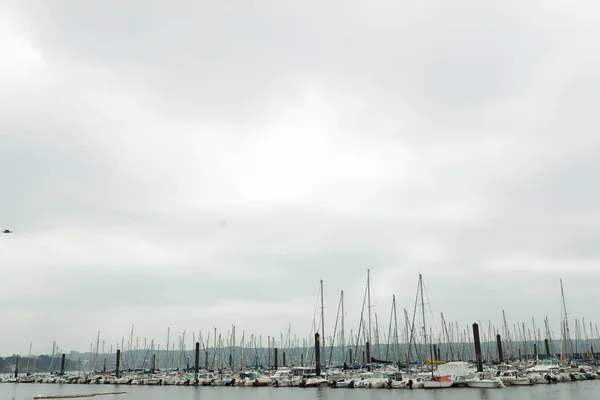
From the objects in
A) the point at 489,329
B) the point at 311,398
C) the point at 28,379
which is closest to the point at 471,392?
the point at 311,398

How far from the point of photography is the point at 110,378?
104m

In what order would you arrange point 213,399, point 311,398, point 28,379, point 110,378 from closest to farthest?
point 311,398
point 213,399
point 110,378
point 28,379

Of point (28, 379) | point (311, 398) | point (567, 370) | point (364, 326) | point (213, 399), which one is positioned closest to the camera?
point (311, 398)

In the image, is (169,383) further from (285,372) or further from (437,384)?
(437,384)

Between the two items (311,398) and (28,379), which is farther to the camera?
(28,379)

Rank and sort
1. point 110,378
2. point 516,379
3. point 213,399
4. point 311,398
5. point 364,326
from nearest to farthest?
point 311,398
point 213,399
point 516,379
point 364,326
point 110,378

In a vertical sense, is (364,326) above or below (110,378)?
above

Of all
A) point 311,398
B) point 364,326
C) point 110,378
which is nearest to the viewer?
point 311,398

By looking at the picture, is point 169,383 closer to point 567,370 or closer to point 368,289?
point 368,289

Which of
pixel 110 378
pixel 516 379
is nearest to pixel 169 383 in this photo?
pixel 110 378

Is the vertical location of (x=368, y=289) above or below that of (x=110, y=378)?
above

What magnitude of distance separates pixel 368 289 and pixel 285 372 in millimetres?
19572

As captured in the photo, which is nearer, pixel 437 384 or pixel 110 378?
pixel 437 384

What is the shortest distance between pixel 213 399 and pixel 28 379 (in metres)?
87.1
